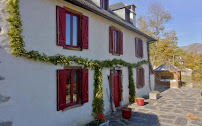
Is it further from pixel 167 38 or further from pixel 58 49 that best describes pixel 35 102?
pixel 167 38

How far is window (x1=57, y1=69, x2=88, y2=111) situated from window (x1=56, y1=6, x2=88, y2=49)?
3.66 feet

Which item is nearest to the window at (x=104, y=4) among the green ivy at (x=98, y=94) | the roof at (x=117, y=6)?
the roof at (x=117, y=6)

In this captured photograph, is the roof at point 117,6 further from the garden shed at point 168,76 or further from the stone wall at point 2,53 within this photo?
the garden shed at point 168,76

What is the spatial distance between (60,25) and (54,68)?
1641mm

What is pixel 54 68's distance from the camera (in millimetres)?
5562

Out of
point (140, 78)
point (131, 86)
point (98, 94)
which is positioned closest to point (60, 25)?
point (98, 94)

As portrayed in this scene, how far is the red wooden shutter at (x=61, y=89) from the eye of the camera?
18.3 ft

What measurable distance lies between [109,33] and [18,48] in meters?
5.49

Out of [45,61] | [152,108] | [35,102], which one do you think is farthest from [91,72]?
[152,108]

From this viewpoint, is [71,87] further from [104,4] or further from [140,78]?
[140,78]

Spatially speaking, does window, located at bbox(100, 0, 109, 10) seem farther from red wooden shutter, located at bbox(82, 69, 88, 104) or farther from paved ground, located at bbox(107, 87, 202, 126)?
paved ground, located at bbox(107, 87, 202, 126)

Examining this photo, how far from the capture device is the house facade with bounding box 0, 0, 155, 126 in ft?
14.2

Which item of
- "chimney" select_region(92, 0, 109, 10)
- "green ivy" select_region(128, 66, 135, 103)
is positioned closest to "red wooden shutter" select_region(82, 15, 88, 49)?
"chimney" select_region(92, 0, 109, 10)

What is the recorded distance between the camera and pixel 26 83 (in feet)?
15.3
